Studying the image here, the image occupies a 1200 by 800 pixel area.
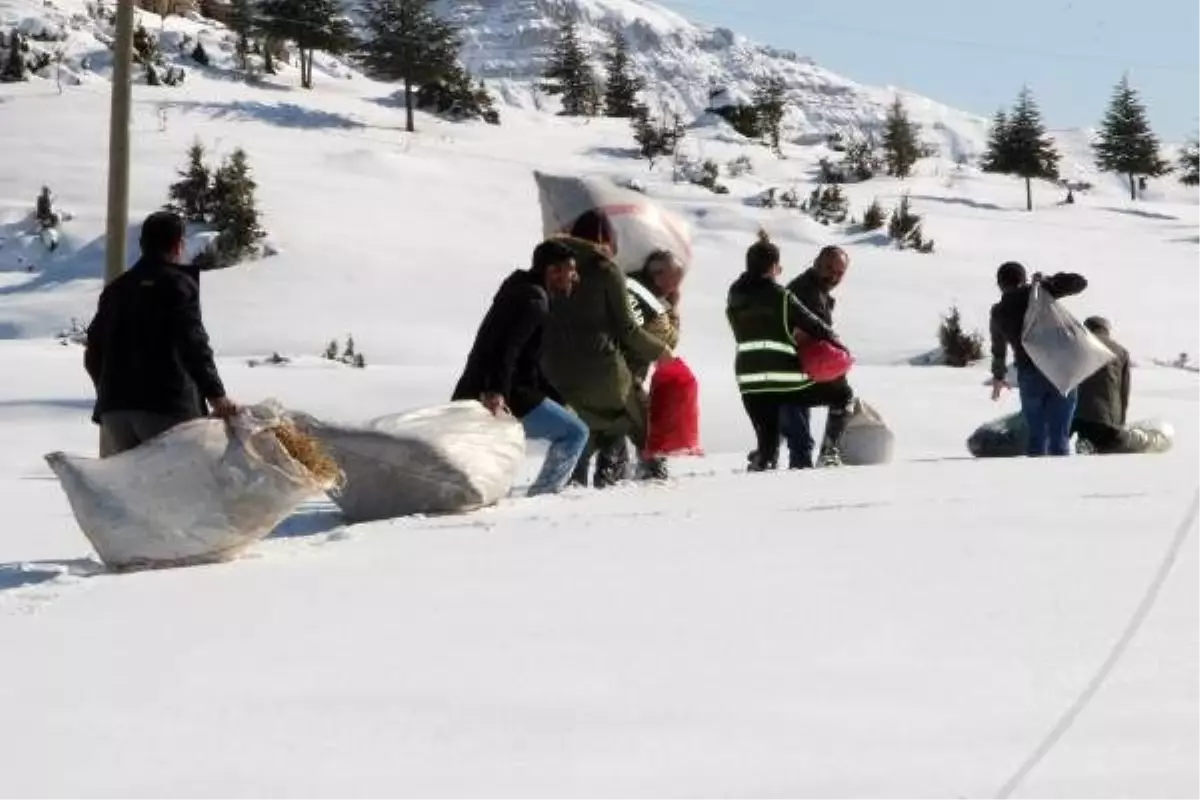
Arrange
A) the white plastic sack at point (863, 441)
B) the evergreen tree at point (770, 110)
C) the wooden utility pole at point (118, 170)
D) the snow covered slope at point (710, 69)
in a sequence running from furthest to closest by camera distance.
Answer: the snow covered slope at point (710, 69), the evergreen tree at point (770, 110), the wooden utility pole at point (118, 170), the white plastic sack at point (863, 441)

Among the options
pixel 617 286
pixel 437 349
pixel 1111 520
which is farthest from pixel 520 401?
pixel 437 349

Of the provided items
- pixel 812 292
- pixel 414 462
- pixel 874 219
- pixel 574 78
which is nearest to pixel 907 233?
pixel 874 219

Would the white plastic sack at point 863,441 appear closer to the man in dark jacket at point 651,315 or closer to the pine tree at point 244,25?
the man in dark jacket at point 651,315

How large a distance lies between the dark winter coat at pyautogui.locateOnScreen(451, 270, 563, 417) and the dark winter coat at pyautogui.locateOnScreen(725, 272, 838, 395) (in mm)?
1413

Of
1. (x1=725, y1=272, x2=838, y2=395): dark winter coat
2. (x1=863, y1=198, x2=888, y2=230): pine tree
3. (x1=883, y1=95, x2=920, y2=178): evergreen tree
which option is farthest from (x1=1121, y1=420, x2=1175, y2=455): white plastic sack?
(x1=883, y1=95, x2=920, y2=178): evergreen tree

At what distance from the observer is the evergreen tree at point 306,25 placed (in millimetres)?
36094

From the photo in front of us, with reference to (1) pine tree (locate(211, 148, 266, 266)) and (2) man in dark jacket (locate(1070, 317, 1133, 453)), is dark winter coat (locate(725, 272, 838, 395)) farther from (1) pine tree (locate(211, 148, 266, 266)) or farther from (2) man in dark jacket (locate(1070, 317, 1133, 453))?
(1) pine tree (locate(211, 148, 266, 266))

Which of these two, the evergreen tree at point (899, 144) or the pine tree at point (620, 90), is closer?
the evergreen tree at point (899, 144)

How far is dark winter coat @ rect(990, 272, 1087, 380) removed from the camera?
29.9ft

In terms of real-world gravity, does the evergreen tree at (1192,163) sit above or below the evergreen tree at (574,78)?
below

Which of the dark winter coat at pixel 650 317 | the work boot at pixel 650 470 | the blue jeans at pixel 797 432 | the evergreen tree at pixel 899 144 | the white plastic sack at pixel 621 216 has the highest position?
the evergreen tree at pixel 899 144

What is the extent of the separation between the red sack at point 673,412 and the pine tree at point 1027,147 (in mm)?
32021

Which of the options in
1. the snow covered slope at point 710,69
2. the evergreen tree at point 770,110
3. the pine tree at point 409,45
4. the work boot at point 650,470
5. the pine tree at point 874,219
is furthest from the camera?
the snow covered slope at point 710,69

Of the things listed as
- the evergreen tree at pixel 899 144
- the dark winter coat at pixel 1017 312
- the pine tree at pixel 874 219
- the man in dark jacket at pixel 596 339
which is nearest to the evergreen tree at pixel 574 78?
the evergreen tree at pixel 899 144
